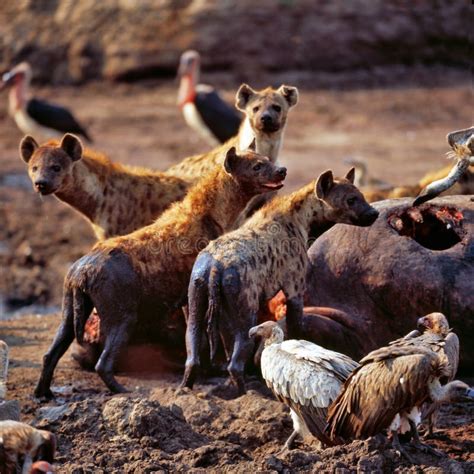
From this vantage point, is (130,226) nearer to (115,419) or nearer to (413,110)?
(115,419)

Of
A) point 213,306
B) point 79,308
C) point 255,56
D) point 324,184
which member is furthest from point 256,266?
point 255,56

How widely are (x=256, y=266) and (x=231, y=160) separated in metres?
0.88

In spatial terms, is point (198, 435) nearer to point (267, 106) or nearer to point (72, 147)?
point (72, 147)

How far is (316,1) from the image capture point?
72.0 ft

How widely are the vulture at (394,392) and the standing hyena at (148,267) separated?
6.17 feet

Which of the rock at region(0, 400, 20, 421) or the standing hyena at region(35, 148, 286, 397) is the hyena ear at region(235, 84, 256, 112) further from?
the rock at region(0, 400, 20, 421)

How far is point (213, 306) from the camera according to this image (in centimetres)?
741

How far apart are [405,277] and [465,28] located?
14.4 m

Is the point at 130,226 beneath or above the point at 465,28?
above

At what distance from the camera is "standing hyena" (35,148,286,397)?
7.78 metres

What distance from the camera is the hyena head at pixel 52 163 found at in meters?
9.10

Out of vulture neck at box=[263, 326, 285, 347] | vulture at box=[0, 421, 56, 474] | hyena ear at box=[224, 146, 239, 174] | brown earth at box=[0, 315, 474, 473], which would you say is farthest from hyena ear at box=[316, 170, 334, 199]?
vulture at box=[0, 421, 56, 474]

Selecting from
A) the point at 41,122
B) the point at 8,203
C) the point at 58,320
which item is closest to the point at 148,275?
the point at 58,320

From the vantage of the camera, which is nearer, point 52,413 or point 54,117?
point 52,413
